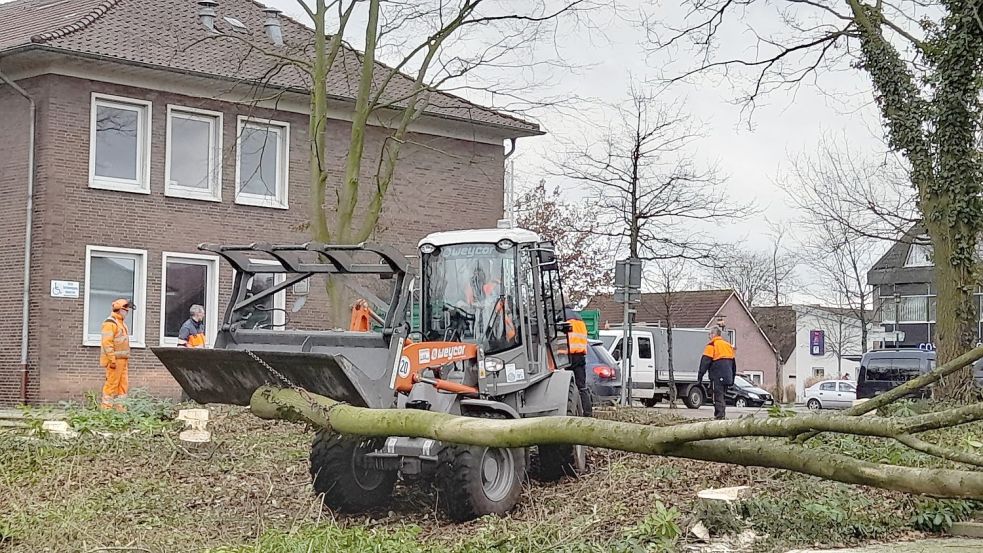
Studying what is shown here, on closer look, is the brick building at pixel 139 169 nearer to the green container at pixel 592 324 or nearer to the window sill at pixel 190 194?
the window sill at pixel 190 194

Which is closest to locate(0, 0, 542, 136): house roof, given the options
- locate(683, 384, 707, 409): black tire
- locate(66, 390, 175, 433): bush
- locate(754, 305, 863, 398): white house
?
locate(66, 390, 175, 433): bush

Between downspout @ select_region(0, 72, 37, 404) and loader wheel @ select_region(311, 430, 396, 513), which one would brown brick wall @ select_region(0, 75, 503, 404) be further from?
loader wheel @ select_region(311, 430, 396, 513)

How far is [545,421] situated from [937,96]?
1488 centimetres

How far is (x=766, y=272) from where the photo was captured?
2945 inches

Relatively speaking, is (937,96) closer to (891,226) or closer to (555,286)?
(555,286)

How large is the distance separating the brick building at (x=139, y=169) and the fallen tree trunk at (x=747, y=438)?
1815 centimetres

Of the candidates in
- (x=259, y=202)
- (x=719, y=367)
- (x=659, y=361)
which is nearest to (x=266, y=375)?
(x=719, y=367)

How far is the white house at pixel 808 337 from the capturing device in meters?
75.2

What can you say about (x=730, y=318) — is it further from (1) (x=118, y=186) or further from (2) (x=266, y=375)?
(2) (x=266, y=375)

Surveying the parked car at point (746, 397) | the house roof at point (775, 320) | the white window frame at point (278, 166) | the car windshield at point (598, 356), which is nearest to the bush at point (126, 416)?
the white window frame at point (278, 166)

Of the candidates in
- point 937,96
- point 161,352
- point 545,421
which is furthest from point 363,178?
point 545,421

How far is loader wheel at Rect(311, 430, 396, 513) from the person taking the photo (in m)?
11.5

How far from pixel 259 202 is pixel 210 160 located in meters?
1.44

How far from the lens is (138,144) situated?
2602 cm
